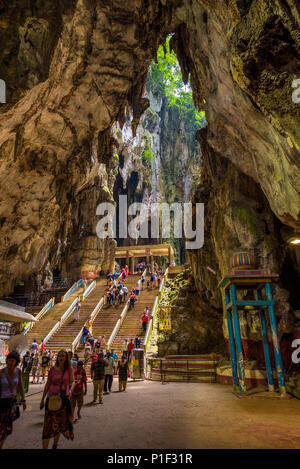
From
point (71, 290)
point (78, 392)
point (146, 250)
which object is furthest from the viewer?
point (146, 250)

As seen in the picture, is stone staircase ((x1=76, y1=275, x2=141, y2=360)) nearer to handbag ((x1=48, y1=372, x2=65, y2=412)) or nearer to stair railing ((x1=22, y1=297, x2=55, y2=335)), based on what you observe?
stair railing ((x1=22, y1=297, x2=55, y2=335))

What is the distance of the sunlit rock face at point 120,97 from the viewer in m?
5.37

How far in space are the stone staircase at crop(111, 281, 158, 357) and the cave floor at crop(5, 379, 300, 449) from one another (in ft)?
27.6

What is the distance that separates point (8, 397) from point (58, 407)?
0.62 meters

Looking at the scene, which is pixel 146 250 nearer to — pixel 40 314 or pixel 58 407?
pixel 40 314

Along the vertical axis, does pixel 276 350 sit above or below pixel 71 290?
below

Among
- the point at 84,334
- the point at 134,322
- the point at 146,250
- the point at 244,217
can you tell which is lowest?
the point at 84,334

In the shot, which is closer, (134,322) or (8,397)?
(8,397)

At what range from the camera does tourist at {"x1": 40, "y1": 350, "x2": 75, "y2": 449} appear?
328cm

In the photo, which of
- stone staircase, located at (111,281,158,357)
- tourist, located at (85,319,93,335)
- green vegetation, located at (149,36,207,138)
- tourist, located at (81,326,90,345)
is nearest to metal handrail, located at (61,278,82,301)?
tourist, located at (85,319,93,335)

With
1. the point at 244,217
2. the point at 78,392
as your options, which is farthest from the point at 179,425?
the point at 244,217

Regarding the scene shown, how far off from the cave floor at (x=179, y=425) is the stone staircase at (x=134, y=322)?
8.40 meters

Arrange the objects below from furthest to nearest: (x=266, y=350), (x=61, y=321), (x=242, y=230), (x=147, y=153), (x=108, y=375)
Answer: (x=147, y=153) < (x=61, y=321) < (x=242, y=230) < (x=108, y=375) < (x=266, y=350)

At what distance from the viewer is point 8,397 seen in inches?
130
